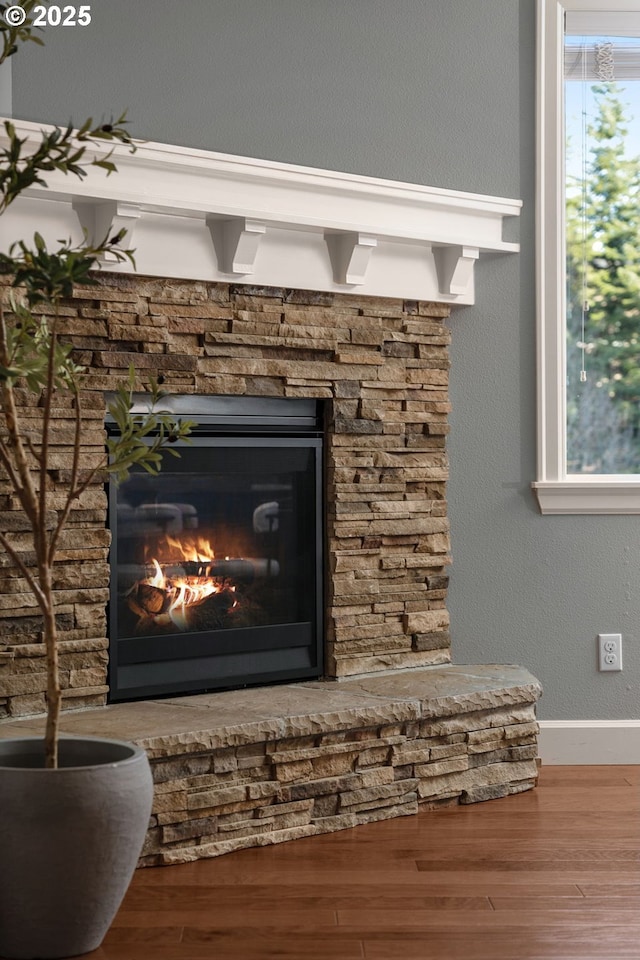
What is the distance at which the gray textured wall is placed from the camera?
325 centimetres

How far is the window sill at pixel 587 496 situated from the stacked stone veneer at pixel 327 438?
0.32m

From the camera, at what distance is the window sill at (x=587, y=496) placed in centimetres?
354

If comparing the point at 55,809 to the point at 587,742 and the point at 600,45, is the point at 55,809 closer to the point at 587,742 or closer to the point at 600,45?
the point at 587,742

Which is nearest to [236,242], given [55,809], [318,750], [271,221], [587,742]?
[271,221]

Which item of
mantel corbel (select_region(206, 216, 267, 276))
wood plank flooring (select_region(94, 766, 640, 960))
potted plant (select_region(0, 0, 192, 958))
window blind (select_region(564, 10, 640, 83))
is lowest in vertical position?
wood plank flooring (select_region(94, 766, 640, 960))

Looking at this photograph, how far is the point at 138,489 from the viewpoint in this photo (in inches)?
123

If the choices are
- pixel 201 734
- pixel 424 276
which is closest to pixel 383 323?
pixel 424 276

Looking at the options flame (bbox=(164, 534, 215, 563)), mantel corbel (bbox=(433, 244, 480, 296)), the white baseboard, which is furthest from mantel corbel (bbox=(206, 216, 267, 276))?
the white baseboard

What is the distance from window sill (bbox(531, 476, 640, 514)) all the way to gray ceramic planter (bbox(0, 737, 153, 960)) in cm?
Answer: 177

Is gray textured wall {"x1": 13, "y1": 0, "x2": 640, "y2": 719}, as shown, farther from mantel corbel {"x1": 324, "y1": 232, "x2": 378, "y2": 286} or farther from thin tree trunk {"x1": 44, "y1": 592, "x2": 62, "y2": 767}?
thin tree trunk {"x1": 44, "y1": 592, "x2": 62, "y2": 767}

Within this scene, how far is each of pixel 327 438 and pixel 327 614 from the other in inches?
19.8

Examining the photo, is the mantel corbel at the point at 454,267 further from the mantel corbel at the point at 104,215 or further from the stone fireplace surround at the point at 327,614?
the mantel corbel at the point at 104,215

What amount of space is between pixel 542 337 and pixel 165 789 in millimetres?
1782

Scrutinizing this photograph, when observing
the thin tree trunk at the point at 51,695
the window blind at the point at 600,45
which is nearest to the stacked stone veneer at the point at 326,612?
the thin tree trunk at the point at 51,695
